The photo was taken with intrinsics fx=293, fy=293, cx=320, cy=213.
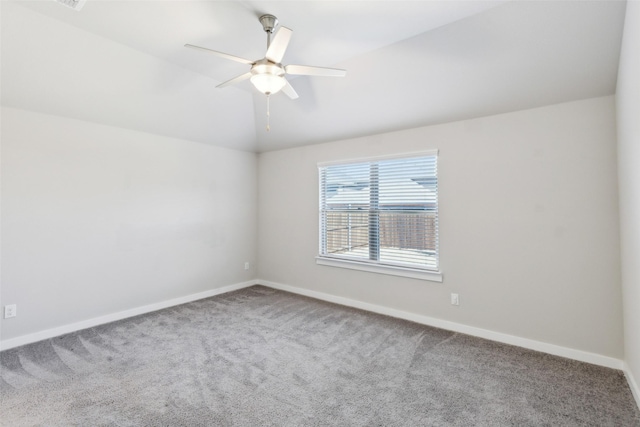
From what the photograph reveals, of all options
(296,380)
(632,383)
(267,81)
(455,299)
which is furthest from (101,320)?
(632,383)

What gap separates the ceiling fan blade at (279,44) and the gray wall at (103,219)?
8.61 ft

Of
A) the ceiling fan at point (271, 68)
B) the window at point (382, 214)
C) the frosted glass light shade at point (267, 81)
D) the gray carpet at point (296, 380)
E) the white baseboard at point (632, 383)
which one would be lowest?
the gray carpet at point (296, 380)

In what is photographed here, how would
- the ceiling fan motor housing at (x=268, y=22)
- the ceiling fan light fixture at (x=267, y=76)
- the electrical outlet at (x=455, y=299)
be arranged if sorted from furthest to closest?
the electrical outlet at (x=455, y=299), the ceiling fan motor housing at (x=268, y=22), the ceiling fan light fixture at (x=267, y=76)

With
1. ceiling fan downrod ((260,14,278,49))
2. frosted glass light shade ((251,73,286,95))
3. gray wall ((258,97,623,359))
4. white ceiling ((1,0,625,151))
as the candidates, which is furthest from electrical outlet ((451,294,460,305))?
ceiling fan downrod ((260,14,278,49))

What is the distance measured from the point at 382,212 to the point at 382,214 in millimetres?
27

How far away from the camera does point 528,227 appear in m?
2.89

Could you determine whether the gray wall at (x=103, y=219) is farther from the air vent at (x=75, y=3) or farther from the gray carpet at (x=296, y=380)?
the air vent at (x=75, y=3)

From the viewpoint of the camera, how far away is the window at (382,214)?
3574mm

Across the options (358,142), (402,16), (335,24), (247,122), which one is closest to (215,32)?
(335,24)

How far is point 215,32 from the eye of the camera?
260cm

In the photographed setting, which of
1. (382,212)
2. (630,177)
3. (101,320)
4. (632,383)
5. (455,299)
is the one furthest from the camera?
(382,212)

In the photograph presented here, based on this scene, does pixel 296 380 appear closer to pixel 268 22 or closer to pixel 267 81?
pixel 267 81

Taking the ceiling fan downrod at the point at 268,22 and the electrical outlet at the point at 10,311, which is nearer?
the ceiling fan downrod at the point at 268,22

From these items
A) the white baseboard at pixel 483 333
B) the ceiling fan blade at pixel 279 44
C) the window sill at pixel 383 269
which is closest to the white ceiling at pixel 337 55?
the ceiling fan blade at pixel 279 44
